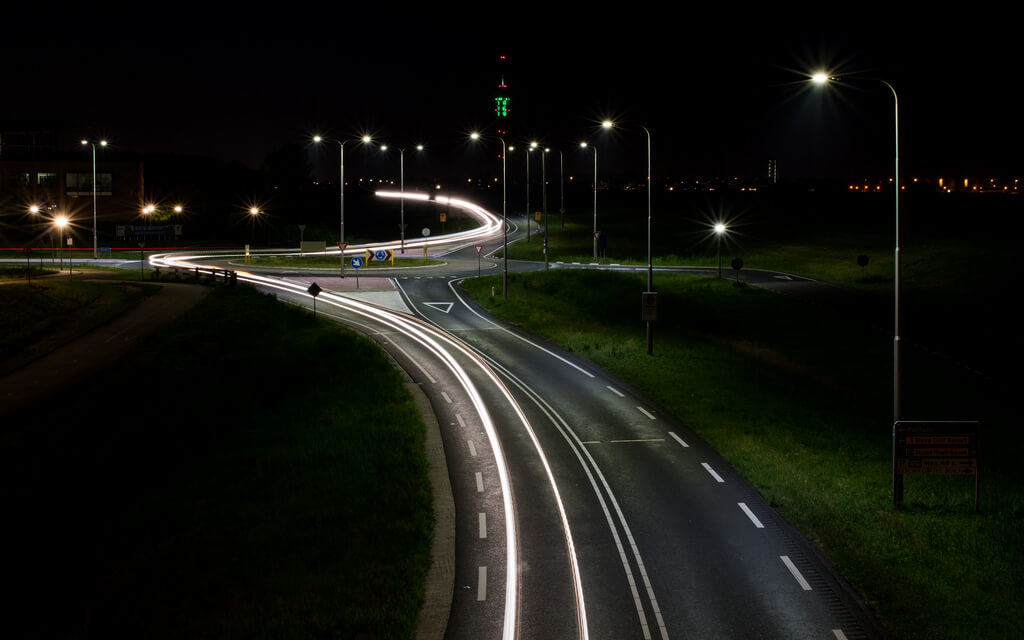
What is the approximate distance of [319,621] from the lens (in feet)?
41.4

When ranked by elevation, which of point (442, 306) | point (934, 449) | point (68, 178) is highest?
point (68, 178)

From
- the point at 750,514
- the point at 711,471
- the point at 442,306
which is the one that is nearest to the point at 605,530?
the point at 750,514

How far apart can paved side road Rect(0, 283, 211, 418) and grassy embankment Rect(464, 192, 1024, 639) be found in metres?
17.9

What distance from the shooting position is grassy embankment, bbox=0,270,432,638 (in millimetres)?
13273

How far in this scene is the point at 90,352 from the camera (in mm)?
36688

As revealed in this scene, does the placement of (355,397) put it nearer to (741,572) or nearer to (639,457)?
(639,457)

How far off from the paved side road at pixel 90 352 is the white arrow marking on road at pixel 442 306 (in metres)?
13.3

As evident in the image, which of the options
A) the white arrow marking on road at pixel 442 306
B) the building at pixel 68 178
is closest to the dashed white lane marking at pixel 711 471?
the white arrow marking on road at pixel 442 306

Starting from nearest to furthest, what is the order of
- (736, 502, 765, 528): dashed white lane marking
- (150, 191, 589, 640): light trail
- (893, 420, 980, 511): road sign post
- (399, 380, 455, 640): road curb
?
(399, 380, 455, 640): road curb, (150, 191, 589, 640): light trail, (736, 502, 765, 528): dashed white lane marking, (893, 420, 980, 511): road sign post

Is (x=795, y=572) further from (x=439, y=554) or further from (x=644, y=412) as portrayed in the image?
(x=644, y=412)

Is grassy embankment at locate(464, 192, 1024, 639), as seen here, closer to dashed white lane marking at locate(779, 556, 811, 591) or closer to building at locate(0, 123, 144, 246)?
dashed white lane marking at locate(779, 556, 811, 591)

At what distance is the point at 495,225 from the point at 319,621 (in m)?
97.9

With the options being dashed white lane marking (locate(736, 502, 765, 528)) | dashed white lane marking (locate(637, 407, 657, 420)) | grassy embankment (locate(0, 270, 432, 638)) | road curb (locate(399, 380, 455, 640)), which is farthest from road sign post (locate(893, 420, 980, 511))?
grassy embankment (locate(0, 270, 432, 638))

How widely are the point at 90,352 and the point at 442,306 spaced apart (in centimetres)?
1889
